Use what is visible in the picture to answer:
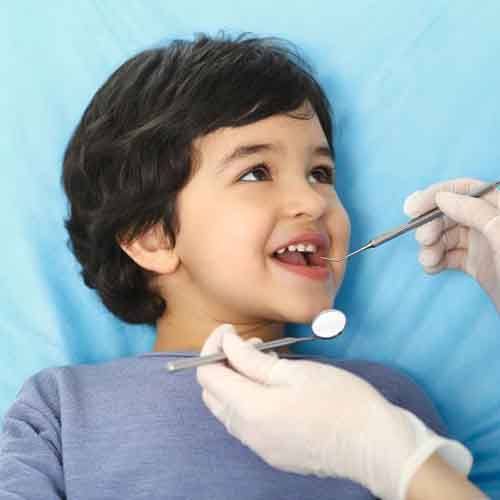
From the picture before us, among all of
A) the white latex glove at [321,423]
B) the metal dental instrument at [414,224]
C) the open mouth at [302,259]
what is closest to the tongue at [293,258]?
the open mouth at [302,259]

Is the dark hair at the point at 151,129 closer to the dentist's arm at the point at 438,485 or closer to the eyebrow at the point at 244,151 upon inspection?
the eyebrow at the point at 244,151

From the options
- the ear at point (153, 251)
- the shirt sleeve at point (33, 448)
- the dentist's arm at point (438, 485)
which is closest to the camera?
the dentist's arm at point (438, 485)

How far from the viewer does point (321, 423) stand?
0.96 m

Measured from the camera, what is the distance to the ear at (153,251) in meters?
1.44

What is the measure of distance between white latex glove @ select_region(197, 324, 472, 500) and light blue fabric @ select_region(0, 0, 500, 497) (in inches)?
22.5

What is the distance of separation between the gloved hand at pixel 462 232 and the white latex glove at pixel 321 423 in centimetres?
43

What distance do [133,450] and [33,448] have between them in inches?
6.6

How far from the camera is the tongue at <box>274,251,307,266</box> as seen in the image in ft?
4.49

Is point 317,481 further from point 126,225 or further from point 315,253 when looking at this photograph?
point 126,225

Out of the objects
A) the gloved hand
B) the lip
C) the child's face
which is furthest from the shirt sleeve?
the gloved hand

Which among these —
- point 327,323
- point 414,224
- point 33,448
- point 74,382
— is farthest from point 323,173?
point 33,448

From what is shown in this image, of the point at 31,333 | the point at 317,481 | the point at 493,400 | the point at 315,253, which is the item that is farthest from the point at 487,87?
the point at 31,333

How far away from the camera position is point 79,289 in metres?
1.65

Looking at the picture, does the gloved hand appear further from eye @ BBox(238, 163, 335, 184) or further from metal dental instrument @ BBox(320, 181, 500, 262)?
eye @ BBox(238, 163, 335, 184)
